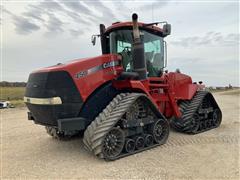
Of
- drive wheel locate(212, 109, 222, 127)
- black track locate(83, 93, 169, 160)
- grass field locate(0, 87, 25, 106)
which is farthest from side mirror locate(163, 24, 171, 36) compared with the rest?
grass field locate(0, 87, 25, 106)

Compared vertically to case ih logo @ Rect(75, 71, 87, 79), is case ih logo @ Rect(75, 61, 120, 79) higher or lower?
higher

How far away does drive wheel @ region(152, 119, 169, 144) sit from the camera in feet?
20.9

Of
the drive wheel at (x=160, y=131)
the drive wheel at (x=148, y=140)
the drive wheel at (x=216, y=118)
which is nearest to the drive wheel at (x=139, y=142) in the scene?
the drive wheel at (x=148, y=140)

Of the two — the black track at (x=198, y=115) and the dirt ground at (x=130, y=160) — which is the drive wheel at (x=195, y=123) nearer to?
the black track at (x=198, y=115)

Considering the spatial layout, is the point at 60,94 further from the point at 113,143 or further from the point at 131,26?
the point at 131,26

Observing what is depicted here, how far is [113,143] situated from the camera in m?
5.42

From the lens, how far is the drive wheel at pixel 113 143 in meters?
5.26

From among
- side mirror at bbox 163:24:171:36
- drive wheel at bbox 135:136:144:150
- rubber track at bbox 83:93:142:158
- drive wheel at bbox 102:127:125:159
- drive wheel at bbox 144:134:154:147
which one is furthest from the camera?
side mirror at bbox 163:24:171:36

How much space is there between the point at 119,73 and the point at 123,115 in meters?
1.05

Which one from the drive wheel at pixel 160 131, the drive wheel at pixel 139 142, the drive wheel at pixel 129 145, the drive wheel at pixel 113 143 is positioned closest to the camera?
the drive wheel at pixel 113 143

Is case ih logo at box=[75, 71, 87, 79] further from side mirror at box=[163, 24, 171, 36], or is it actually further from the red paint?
side mirror at box=[163, 24, 171, 36]

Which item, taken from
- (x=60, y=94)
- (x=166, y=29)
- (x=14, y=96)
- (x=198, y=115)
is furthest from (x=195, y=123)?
Result: (x=14, y=96)

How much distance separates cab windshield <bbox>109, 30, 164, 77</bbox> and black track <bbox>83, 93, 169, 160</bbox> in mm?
1052

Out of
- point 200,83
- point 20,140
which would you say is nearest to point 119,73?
point 20,140
